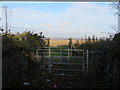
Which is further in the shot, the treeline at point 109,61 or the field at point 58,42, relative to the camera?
the field at point 58,42

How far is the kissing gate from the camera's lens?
4480 mm

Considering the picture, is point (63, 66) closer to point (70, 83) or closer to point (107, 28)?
point (70, 83)

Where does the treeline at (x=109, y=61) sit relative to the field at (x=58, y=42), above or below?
below

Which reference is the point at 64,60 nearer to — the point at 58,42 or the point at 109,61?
the point at 58,42

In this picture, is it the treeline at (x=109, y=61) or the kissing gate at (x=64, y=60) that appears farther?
the kissing gate at (x=64, y=60)

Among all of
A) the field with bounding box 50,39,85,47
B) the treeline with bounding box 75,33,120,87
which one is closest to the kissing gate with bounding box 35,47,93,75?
the field with bounding box 50,39,85,47

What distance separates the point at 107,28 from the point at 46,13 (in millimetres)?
1166

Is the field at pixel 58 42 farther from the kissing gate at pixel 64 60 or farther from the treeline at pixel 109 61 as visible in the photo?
the treeline at pixel 109 61

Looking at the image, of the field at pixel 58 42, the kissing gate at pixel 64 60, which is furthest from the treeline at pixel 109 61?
the field at pixel 58 42

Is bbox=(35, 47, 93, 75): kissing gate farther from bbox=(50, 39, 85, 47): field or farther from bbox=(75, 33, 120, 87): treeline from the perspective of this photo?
bbox=(75, 33, 120, 87): treeline

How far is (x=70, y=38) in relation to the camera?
454 cm

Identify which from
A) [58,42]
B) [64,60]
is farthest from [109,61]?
[64,60]

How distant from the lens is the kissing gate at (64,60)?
4480 mm

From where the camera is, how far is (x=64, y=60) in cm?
485
